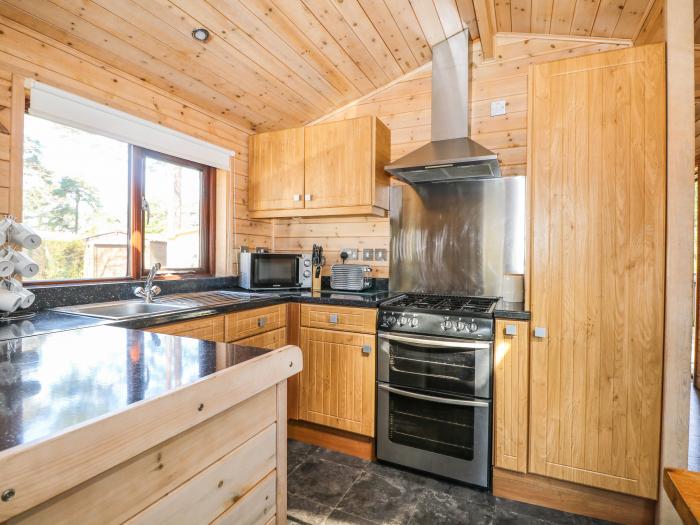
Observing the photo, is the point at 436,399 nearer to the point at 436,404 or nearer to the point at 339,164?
the point at 436,404

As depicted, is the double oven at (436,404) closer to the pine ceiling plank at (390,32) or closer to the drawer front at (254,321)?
the drawer front at (254,321)

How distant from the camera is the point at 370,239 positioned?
306 cm

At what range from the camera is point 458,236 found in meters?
2.76

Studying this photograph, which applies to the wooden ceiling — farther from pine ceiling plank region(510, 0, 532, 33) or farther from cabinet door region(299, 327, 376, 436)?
cabinet door region(299, 327, 376, 436)

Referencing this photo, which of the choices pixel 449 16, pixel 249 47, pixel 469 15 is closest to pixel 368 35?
pixel 449 16

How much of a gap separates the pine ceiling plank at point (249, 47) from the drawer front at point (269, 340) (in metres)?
1.70

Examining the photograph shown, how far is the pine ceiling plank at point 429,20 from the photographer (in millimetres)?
2240

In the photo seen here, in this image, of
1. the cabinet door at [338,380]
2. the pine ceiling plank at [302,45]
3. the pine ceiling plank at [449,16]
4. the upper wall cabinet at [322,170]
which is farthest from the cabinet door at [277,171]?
the pine ceiling plank at [449,16]

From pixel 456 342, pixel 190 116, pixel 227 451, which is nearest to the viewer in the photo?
pixel 227 451

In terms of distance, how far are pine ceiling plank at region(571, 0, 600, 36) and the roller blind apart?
2.48 metres

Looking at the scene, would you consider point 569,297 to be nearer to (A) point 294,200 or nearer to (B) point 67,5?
(A) point 294,200

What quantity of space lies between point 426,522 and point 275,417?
3.92 ft

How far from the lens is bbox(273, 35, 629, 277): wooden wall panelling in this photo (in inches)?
102

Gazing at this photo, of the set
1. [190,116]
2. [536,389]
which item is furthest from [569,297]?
[190,116]
